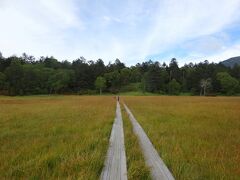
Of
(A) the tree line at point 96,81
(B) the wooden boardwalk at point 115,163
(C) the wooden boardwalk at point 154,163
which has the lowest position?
(C) the wooden boardwalk at point 154,163

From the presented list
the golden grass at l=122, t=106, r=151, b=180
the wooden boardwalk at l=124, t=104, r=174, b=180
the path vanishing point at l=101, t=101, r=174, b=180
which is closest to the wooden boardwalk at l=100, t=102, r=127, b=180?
the path vanishing point at l=101, t=101, r=174, b=180

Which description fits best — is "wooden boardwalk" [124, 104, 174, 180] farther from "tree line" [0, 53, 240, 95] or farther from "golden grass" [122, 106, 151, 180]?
"tree line" [0, 53, 240, 95]

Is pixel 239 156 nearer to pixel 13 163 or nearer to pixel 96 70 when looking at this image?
pixel 13 163

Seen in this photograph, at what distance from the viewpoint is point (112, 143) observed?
7.32 m

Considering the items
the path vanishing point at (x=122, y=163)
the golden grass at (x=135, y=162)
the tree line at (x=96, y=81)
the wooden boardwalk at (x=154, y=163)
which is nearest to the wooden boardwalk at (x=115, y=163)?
the path vanishing point at (x=122, y=163)

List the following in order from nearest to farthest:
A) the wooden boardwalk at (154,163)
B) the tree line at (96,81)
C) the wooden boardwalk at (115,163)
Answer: the wooden boardwalk at (115,163)
the wooden boardwalk at (154,163)
the tree line at (96,81)

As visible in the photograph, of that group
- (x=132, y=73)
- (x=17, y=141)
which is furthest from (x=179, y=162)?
(x=132, y=73)

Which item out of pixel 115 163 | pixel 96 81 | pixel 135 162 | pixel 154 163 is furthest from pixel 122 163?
pixel 96 81

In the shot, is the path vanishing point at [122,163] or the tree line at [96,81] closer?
the path vanishing point at [122,163]

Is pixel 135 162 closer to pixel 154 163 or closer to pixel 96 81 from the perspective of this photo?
pixel 154 163

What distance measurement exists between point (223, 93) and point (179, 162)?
10564 centimetres

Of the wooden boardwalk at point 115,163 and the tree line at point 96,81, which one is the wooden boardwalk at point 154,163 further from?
the tree line at point 96,81

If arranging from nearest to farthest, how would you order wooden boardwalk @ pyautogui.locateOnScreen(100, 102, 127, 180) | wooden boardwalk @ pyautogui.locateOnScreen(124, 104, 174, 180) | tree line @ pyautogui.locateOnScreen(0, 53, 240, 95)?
wooden boardwalk @ pyautogui.locateOnScreen(100, 102, 127, 180) < wooden boardwalk @ pyautogui.locateOnScreen(124, 104, 174, 180) < tree line @ pyautogui.locateOnScreen(0, 53, 240, 95)

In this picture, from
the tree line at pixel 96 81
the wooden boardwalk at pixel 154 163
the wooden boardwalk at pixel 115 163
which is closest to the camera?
the wooden boardwalk at pixel 115 163
